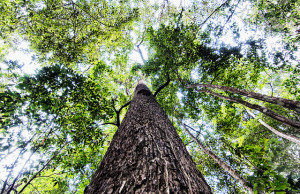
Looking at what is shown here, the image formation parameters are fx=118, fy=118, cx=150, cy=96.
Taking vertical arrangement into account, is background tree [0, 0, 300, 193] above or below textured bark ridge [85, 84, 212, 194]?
above

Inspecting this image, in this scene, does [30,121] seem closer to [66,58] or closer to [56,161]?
[56,161]

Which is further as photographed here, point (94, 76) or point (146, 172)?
point (94, 76)

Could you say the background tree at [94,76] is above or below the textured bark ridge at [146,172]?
above

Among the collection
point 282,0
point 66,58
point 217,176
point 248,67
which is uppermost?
point 282,0

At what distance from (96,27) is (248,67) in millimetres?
9158

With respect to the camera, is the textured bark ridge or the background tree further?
the background tree

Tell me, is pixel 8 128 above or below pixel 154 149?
above

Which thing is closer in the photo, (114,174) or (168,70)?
(114,174)

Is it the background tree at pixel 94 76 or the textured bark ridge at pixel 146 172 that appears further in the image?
the background tree at pixel 94 76

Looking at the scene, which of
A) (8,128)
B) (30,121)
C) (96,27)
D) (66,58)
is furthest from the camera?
(96,27)

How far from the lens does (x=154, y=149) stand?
153 cm

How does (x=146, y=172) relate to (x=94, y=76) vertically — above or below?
below

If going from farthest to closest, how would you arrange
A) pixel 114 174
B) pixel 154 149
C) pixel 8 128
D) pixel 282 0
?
pixel 282 0
pixel 8 128
pixel 154 149
pixel 114 174

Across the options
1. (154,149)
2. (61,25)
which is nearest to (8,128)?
(154,149)
